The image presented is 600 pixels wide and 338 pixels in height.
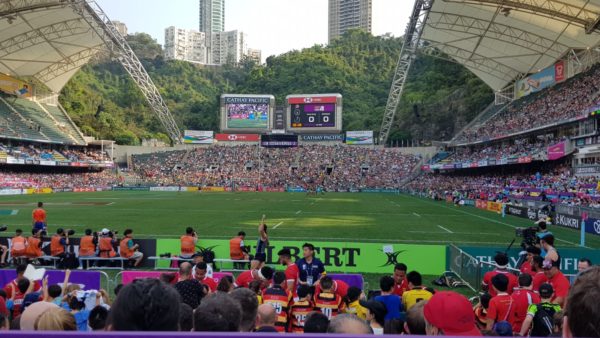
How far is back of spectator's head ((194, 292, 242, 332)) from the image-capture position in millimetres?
3061

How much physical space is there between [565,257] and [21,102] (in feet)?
267

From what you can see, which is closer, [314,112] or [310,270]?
[310,270]

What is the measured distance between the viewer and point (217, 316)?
121 inches

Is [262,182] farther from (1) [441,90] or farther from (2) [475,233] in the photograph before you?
(2) [475,233]

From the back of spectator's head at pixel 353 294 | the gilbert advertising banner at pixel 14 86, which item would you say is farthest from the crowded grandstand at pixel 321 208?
the gilbert advertising banner at pixel 14 86

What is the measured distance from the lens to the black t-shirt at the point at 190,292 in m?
6.28

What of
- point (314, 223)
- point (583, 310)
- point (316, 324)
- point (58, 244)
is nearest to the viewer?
point (583, 310)

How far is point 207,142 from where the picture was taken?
8406 centimetres

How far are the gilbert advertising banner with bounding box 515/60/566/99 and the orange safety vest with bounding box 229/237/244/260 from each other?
153 ft

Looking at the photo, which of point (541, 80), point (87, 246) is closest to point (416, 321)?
point (87, 246)

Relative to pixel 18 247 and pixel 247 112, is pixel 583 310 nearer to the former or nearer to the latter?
pixel 18 247

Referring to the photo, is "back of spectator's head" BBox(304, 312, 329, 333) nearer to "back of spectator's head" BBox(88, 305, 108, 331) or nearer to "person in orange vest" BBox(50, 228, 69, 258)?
"back of spectator's head" BBox(88, 305, 108, 331)

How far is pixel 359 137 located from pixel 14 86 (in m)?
55.5

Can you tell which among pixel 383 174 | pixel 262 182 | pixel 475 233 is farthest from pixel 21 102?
pixel 475 233
